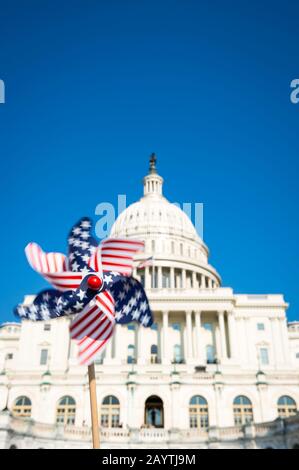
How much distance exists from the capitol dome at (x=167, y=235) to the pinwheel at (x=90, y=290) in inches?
3407

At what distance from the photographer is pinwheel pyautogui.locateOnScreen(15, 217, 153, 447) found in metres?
18.3

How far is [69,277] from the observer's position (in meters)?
18.8

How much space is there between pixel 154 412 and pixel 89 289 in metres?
46.2

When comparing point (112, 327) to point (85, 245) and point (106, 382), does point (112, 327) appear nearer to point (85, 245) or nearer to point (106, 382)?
point (85, 245)

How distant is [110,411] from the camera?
59.7m

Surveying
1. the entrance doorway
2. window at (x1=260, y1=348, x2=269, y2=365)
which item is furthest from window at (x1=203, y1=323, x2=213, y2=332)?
the entrance doorway

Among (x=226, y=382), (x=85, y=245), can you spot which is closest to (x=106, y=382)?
(x=226, y=382)

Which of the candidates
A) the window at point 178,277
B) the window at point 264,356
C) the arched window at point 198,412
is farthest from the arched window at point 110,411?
the window at point 178,277

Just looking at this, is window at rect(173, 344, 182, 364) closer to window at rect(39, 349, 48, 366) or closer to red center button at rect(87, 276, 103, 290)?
window at rect(39, 349, 48, 366)

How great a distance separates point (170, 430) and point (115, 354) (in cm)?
3637

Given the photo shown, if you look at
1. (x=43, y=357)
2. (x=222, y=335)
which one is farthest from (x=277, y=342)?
(x=43, y=357)

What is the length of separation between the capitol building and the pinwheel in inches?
822

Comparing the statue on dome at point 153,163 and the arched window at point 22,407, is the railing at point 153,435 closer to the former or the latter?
the arched window at point 22,407

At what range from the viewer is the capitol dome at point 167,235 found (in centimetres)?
11462
